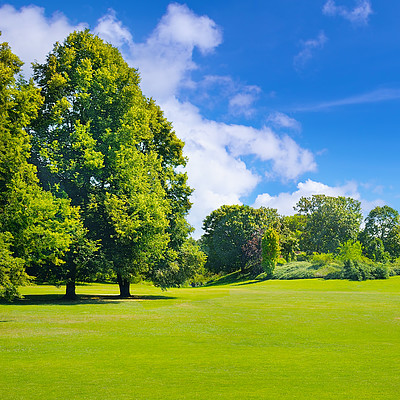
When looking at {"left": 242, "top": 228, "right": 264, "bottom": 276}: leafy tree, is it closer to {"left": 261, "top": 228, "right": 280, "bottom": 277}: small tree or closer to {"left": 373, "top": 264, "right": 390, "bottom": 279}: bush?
{"left": 261, "top": 228, "right": 280, "bottom": 277}: small tree

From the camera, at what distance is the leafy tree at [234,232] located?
97.1m

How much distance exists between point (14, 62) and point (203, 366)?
1960cm

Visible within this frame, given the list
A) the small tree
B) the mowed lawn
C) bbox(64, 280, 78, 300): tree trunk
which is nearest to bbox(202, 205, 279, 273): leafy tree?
the small tree

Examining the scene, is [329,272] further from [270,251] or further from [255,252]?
[255,252]

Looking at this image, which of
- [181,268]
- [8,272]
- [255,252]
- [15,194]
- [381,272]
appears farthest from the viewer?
[255,252]

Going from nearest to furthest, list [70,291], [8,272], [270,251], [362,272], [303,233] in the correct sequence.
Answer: [8,272] → [70,291] → [362,272] → [270,251] → [303,233]

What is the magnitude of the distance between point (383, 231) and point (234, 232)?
121ft

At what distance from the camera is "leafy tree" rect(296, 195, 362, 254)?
341ft

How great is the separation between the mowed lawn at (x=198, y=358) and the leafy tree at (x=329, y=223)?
8767 centimetres

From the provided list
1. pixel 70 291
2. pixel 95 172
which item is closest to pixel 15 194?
pixel 95 172

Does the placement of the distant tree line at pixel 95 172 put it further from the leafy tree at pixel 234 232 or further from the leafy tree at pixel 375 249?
the leafy tree at pixel 375 249

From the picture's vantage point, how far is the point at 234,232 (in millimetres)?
97750

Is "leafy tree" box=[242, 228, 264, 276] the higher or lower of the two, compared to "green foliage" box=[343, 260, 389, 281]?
higher

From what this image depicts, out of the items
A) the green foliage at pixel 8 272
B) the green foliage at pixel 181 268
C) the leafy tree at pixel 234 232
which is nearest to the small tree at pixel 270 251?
the leafy tree at pixel 234 232
